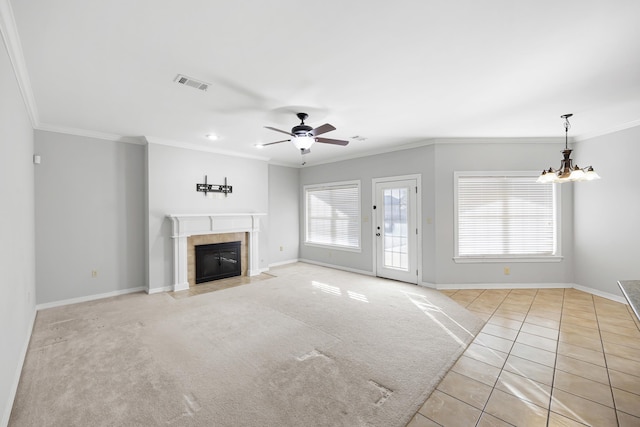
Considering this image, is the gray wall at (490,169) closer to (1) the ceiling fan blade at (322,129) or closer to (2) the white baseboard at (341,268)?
(2) the white baseboard at (341,268)

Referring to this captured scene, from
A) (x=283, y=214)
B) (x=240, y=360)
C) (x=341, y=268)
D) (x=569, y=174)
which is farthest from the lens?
(x=283, y=214)

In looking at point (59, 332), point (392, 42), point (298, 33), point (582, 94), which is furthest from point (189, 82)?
point (582, 94)

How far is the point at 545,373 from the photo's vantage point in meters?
2.43

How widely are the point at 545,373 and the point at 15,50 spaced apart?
17.1 feet

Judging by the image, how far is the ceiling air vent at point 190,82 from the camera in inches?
105

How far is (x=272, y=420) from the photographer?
1.90m

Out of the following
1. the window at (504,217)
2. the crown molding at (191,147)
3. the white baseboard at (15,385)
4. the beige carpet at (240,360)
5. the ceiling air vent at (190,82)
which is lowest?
→ the beige carpet at (240,360)

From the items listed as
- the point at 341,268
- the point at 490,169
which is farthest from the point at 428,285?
the point at 490,169

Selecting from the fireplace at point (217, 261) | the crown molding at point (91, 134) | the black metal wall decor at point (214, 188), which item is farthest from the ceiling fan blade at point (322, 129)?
the fireplace at point (217, 261)

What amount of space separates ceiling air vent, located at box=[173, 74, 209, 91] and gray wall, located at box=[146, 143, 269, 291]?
2.60 meters

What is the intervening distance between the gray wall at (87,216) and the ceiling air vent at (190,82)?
291cm

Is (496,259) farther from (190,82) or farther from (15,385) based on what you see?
(15,385)

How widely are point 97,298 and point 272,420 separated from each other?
13.9ft

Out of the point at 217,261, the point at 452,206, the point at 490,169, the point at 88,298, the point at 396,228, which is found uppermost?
the point at 490,169
